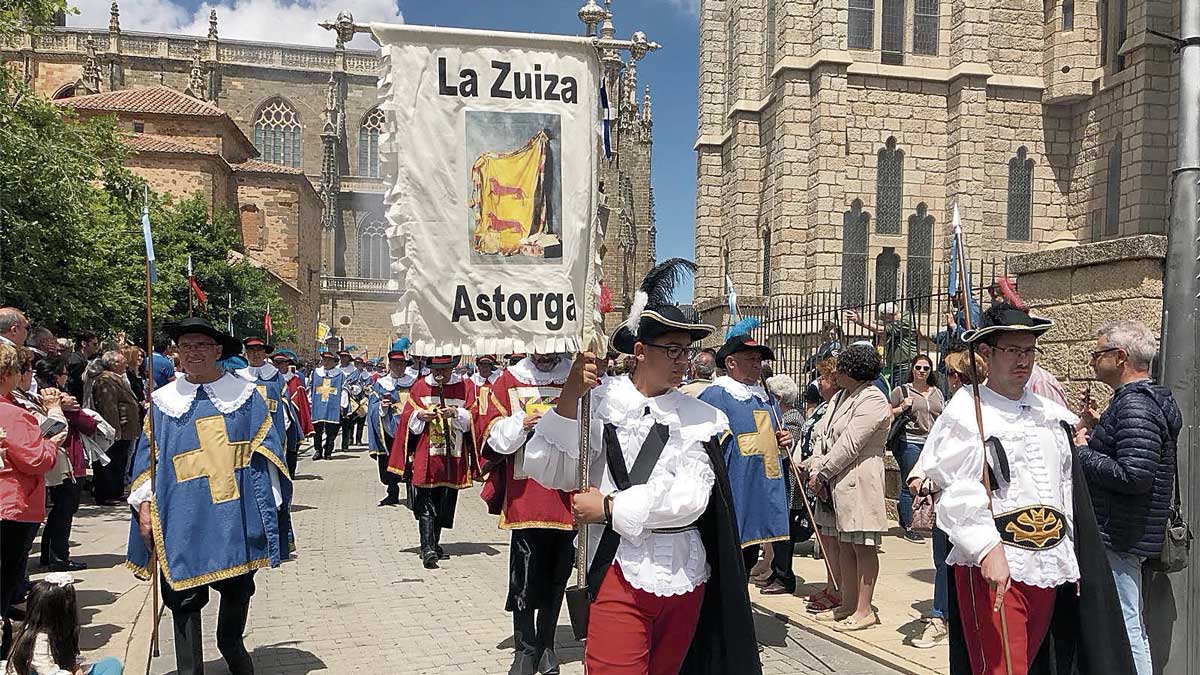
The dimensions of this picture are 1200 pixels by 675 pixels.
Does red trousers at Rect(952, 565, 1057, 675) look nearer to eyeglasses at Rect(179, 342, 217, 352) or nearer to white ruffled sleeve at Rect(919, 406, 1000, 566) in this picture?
white ruffled sleeve at Rect(919, 406, 1000, 566)

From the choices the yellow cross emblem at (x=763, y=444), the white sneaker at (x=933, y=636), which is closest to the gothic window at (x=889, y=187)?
the yellow cross emblem at (x=763, y=444)

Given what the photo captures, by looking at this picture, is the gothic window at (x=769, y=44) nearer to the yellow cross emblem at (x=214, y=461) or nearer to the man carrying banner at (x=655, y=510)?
the yellow cross emblem at (x=214, y=461)

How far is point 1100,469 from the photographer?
14.6ft

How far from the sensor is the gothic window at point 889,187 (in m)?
28.1

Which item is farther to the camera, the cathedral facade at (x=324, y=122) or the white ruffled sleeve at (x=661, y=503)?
the cathedral facade at (x=324, y=122)

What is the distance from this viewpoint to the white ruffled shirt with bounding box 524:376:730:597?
351 cm

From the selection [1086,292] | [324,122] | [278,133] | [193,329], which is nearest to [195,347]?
[193,329]

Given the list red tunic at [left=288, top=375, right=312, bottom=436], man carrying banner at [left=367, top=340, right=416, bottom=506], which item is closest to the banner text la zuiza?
man carrying banner at [left=367, top=340, right=416, bottom=506]

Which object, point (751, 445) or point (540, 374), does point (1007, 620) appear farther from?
point (540, 374)

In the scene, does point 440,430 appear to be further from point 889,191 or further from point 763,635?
point 889,191

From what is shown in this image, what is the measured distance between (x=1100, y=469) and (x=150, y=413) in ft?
15.4

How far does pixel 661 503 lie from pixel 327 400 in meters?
18.5

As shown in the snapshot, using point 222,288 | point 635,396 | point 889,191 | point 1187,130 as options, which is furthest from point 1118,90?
point 222,288

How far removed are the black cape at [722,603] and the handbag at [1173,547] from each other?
2.43 meters
